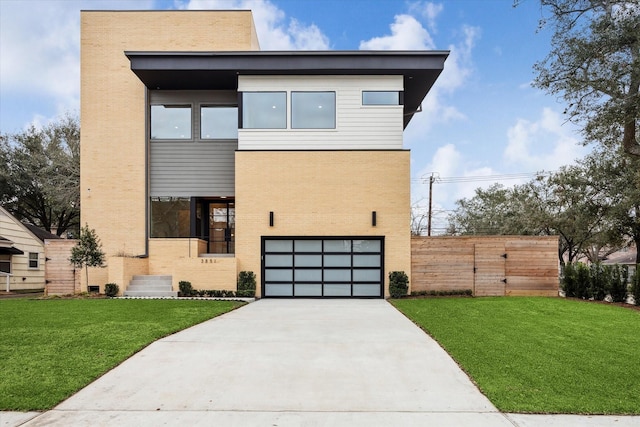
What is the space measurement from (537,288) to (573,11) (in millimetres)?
8785

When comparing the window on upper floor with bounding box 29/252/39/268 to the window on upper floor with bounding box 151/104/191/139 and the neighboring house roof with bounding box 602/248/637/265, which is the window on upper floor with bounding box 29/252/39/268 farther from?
the neighboring house roof with bounding box 602/248/637/265

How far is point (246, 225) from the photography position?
1528cm

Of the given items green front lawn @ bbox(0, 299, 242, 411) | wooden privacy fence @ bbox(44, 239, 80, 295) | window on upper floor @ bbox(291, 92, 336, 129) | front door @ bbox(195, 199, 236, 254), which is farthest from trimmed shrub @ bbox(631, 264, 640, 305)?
wooden privacy fence @ bbox(44, 239, 80, 295)

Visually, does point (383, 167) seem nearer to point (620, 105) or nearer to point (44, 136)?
point (620, 105)

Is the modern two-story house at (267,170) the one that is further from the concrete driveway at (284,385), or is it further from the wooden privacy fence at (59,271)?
the concrete driveway at (284,385)

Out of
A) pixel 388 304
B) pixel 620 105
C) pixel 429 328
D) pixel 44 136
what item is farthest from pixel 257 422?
pixel 44 136

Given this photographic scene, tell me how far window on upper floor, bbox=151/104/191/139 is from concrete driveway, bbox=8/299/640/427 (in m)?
10.4

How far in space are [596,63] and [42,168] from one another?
28200mm

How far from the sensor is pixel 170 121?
16.8m

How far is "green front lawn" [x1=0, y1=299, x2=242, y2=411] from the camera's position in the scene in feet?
16.2

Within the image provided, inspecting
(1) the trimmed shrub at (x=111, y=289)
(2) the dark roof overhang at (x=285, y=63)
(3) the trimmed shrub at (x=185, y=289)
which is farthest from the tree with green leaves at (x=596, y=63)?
(1) the trimmed shrub at (x=111, y=289)

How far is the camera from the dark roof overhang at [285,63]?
15.0 m

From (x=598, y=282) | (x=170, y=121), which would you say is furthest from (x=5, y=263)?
(x=598, y=282)

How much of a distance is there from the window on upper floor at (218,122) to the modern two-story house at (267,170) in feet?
0.30
